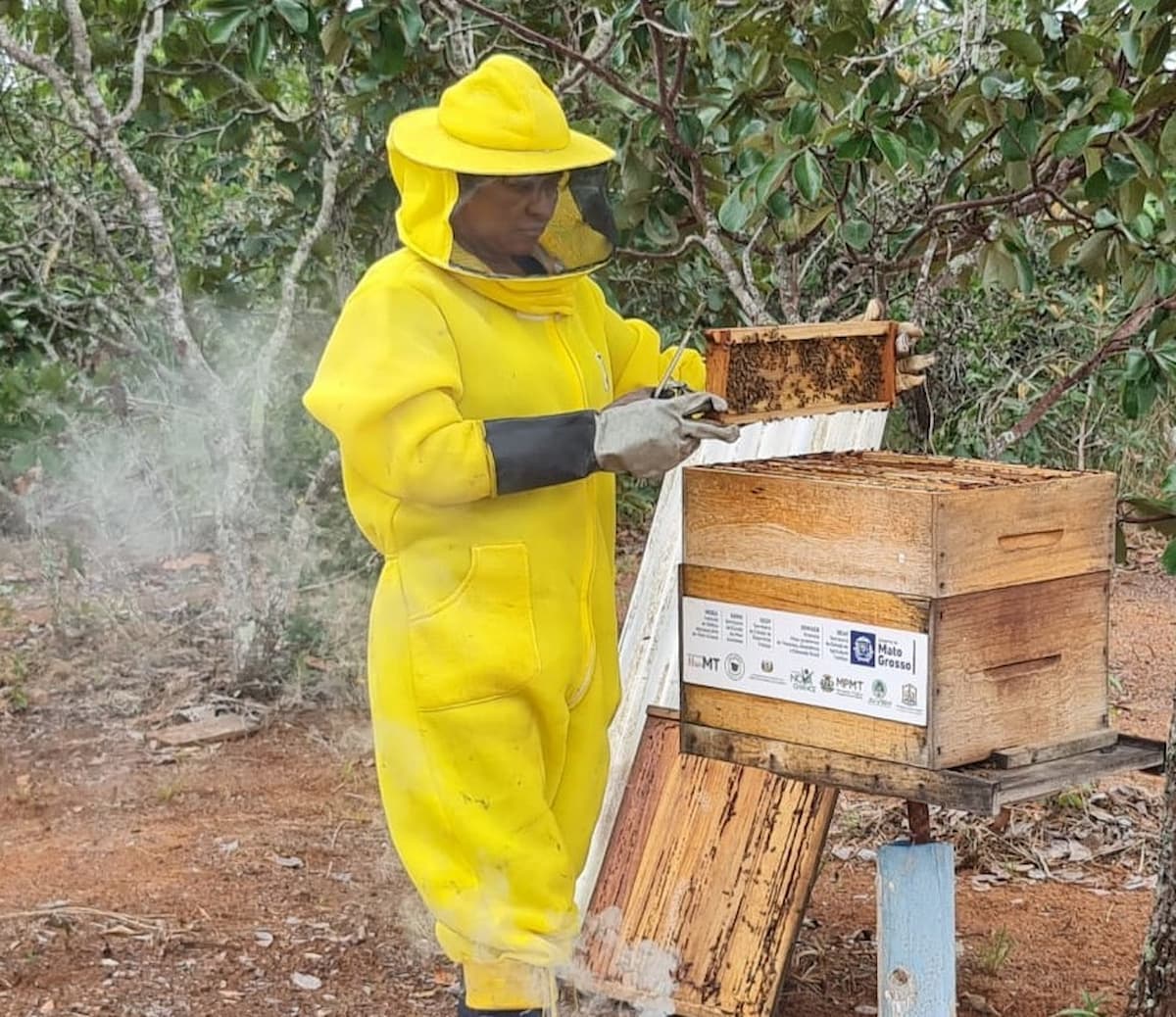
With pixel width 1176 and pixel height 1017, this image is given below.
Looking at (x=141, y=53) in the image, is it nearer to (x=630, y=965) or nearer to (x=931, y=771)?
(x=630, y=965)

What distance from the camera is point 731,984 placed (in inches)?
122

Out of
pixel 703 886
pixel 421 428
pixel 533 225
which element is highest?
pixel 533 225

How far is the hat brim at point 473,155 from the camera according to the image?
2.39 metres

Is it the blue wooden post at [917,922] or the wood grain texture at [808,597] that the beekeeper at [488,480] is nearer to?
the wood grain texture at [808,597]

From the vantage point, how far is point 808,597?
2303 millimetres

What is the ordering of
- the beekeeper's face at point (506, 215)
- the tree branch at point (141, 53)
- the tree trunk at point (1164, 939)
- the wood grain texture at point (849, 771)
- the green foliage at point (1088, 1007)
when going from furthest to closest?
1. the tree branch at point (141, 53)
2. the green foliage at point (1088, 1007)
3. the tree trunk at point (1164, 939)
4. the beekeeper's face at point (506, 215)
5. the wood grain texture at point (849, 771)

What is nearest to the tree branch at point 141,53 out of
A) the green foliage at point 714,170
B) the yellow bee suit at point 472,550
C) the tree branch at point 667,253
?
the green foliage at point 714,170

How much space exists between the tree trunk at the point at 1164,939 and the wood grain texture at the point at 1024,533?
692 millimetres

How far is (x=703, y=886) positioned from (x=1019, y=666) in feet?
3.80

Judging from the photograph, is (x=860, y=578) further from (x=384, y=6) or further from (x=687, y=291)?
(x=687, y=291)

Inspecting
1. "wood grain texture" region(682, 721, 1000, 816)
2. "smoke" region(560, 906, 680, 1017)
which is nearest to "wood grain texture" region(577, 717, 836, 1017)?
"smoke" region(560, 906, 680, 1017)

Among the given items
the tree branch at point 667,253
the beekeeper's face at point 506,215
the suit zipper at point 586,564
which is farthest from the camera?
the tree branch at point 667,253

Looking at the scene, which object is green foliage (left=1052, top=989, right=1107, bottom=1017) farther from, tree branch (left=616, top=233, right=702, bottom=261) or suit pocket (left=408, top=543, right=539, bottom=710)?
tree branch (left=616, top=233, right=702, bottom=261)

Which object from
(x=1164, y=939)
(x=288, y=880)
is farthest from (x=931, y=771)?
(x=288, y=880)
